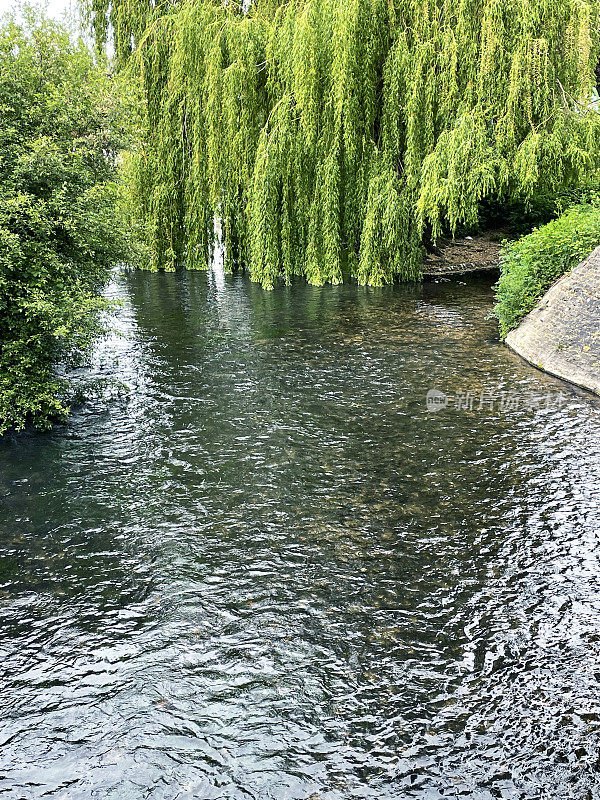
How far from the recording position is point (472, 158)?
14.9m

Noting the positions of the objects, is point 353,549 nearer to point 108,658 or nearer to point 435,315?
point 108,658

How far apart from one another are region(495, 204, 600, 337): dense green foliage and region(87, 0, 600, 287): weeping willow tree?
3.32 meters

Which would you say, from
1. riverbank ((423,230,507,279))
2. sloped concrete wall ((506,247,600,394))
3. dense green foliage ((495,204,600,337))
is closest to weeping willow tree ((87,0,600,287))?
riverbank ((423,230,507,279))

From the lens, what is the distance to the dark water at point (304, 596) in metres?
3.71

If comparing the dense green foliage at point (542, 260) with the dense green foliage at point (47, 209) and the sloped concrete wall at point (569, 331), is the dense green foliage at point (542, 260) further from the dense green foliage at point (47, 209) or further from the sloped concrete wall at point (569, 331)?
the dense green foliage at point (47, 209)

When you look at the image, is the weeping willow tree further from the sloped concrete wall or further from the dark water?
the dark water

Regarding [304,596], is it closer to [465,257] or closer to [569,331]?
[569,331]

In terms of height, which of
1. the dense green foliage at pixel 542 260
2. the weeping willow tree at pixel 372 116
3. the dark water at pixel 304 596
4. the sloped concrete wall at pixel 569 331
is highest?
the weeping willow tree at pixel 372 116

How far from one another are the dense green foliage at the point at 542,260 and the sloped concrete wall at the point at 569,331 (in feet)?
0.92

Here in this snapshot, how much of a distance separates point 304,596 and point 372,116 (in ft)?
44.8

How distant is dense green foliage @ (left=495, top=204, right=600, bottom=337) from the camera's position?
11.2 meters

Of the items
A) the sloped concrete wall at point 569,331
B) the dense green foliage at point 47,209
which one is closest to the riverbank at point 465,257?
the sloped concrete wall at point 569,331

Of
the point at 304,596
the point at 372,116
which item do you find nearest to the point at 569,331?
the point at 304,596

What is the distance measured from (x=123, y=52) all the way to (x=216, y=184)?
559cm
